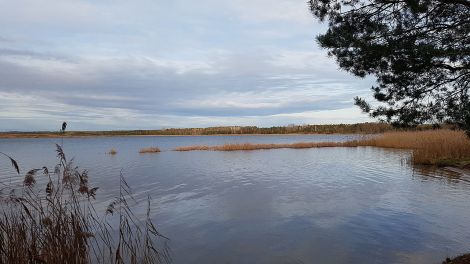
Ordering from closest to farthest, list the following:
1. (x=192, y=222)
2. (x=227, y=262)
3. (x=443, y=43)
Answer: (x=443, y=43)
(x=227, y=262)
(x=192, y=222)

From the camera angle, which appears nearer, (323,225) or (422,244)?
(422,244)

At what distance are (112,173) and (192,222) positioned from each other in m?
12.9

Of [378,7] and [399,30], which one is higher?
[378,7]

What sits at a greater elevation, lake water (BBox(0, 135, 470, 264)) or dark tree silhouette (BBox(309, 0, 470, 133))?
dark tree silhouette (BBox(309, 0, 470, 133))

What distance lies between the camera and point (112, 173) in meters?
21.5

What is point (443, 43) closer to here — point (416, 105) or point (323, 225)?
point (416, 105)

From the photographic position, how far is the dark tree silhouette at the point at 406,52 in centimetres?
601

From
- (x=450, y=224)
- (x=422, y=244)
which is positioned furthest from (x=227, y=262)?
(x=450, y=224)

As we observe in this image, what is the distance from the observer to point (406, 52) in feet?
19.4

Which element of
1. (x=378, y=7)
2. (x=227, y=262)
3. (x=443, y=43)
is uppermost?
(x=378, y=7)

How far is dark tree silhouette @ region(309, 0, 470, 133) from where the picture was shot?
6.01 m

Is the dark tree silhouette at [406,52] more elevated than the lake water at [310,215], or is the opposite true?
the dark tree silhouette at [406,52]

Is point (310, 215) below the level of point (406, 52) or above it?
below

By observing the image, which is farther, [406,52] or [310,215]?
[310,215]
